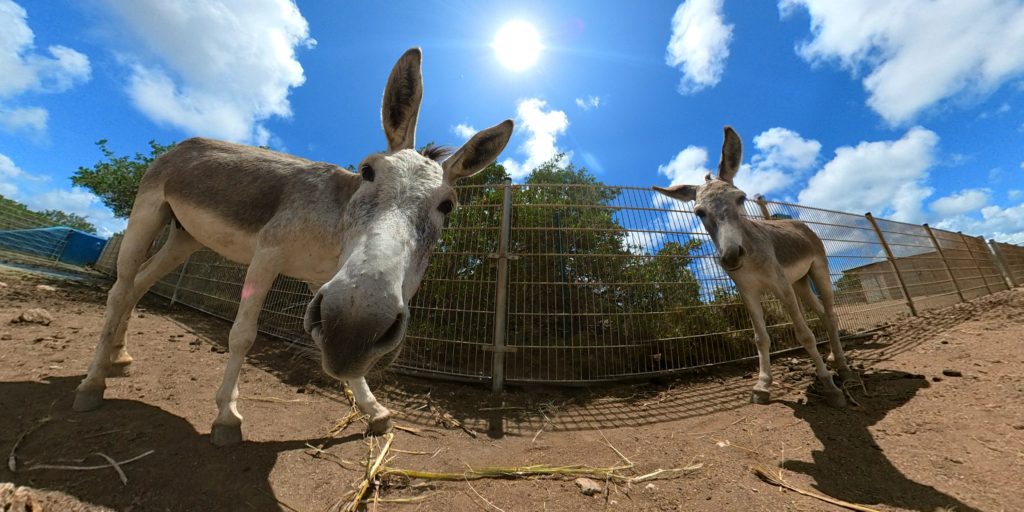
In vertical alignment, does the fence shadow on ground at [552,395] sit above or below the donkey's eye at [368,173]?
below

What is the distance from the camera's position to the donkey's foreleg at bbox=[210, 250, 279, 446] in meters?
2.49

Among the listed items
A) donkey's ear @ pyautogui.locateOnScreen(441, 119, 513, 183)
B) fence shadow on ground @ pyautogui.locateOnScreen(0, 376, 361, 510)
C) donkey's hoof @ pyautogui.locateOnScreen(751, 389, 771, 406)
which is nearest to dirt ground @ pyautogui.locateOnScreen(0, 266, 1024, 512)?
fence shadow on ground @ pyautogui.locateOnScreen(0, 376, 361, 510)

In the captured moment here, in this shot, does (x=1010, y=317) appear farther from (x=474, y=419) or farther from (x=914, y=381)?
(x=474, y=419)

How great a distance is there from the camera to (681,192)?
5.19 meters

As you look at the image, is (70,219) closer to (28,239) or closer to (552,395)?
(28,239)

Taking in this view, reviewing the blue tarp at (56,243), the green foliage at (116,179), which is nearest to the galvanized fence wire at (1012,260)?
the green foliage at (116,179)

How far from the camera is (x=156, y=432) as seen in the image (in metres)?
2.48

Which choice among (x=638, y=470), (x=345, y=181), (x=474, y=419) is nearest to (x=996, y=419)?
(x=638, y=470)

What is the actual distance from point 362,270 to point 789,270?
5.89m

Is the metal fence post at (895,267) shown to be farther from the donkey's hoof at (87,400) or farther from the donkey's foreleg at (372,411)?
the donkey's hoof at (87,400)

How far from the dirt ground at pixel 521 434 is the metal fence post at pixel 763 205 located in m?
2.95

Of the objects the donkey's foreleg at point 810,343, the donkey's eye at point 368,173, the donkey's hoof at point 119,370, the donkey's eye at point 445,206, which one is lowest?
the donkey's hoof at point 119,370

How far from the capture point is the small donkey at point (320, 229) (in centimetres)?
141

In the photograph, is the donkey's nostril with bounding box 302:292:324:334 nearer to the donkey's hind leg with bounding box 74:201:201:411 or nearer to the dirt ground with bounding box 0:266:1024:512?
the dirt ground with bounding box 0:266:1024:512
